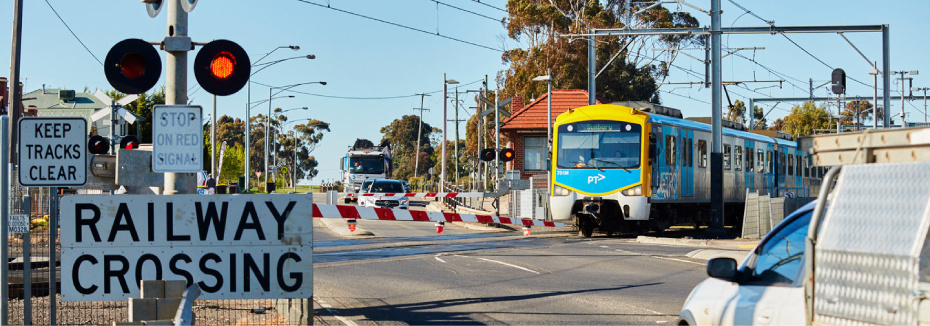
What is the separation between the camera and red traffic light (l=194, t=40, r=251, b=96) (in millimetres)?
9133

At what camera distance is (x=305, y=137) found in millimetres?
106375

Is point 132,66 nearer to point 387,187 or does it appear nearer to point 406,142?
point 387,187

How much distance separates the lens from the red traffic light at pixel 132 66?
358 inches

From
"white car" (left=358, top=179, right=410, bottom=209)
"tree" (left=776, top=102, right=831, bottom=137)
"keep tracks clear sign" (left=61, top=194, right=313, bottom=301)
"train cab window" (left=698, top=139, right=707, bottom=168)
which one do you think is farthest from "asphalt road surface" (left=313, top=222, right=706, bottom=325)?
"tree" (left=776, top=102, right=831, bottom=137)

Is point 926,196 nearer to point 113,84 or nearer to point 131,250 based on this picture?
point 131,250

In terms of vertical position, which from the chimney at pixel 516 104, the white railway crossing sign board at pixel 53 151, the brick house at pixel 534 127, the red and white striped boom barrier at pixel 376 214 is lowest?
the red and white striped boom barrier at pixel 376 214

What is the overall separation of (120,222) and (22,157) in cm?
121

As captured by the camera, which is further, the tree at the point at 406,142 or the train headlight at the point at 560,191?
the tree at the point at 406,142

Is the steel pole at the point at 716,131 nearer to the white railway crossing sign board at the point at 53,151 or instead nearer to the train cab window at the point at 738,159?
the train cab window at the point at 738,159

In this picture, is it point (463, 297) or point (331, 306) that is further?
point (463, 297)

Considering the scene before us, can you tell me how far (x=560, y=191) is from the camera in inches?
1066

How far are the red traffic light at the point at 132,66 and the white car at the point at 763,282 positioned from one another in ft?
17.7

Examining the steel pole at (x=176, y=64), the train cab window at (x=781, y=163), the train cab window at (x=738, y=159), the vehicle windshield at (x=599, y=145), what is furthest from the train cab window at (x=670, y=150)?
the steel pole at (x=176, y=64)

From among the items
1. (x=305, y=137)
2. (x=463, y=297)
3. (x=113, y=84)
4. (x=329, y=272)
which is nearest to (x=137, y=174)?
(x=113, y=84)
